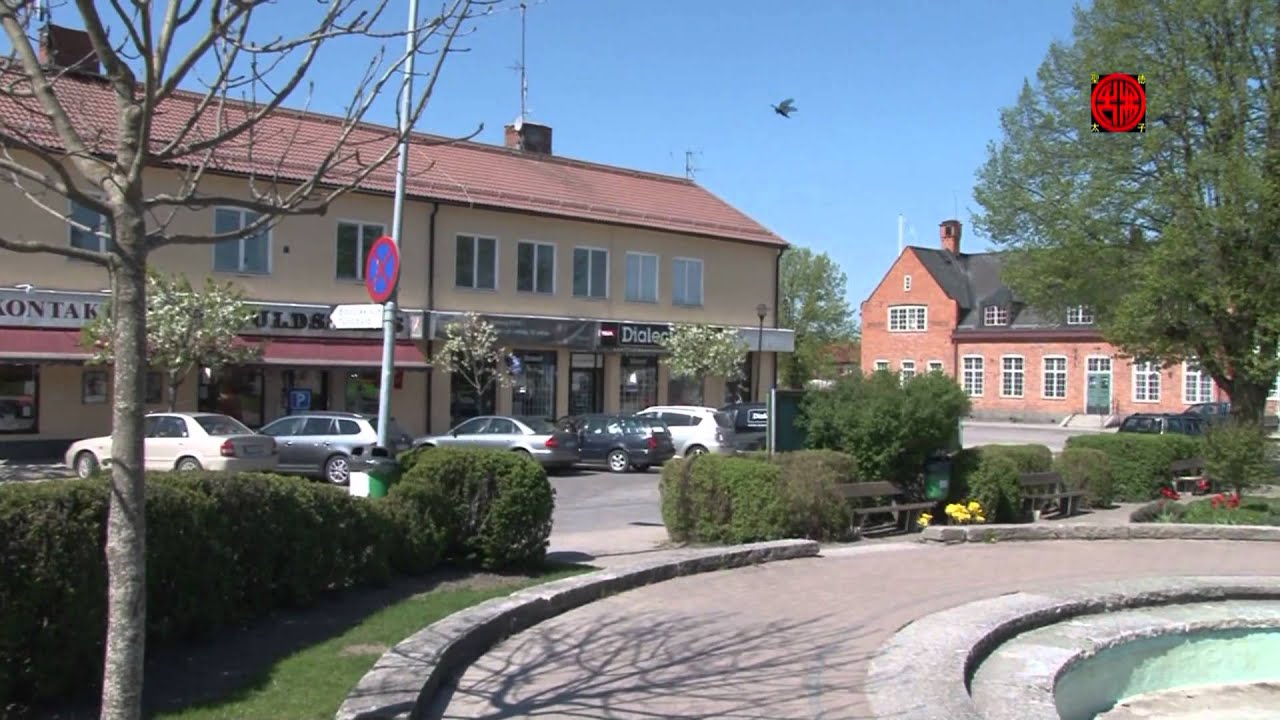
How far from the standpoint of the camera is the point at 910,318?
69375 millimetres

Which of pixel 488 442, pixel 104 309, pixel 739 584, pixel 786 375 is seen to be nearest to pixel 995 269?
pixel 786 375

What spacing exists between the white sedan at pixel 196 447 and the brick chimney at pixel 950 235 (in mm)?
57797

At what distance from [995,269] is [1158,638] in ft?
206

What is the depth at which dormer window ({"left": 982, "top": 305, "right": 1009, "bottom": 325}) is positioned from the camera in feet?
212

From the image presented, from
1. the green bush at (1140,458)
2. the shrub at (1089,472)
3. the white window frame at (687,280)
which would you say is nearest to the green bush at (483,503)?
the shrub at (1089,472)

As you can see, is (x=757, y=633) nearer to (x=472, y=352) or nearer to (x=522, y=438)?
(x=522, y=438)

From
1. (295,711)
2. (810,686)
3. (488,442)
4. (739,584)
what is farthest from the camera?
(488,442)

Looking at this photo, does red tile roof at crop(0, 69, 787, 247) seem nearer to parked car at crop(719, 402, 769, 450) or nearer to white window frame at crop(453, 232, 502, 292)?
white window frame at crop(453, 232, 502, 292)

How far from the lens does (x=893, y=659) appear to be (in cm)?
756

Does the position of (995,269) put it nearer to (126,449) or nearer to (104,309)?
(104,309)

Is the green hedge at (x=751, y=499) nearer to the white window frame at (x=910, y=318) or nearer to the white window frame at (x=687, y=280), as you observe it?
the white window frame at (x=687, y=280)

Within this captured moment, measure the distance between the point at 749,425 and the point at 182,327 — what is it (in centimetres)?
1385

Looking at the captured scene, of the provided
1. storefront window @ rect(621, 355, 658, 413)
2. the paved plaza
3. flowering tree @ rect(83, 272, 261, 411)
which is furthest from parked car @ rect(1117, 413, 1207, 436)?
flowering tree @ rect(83, 272, 261, 411)

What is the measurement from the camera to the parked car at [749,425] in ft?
95.1
